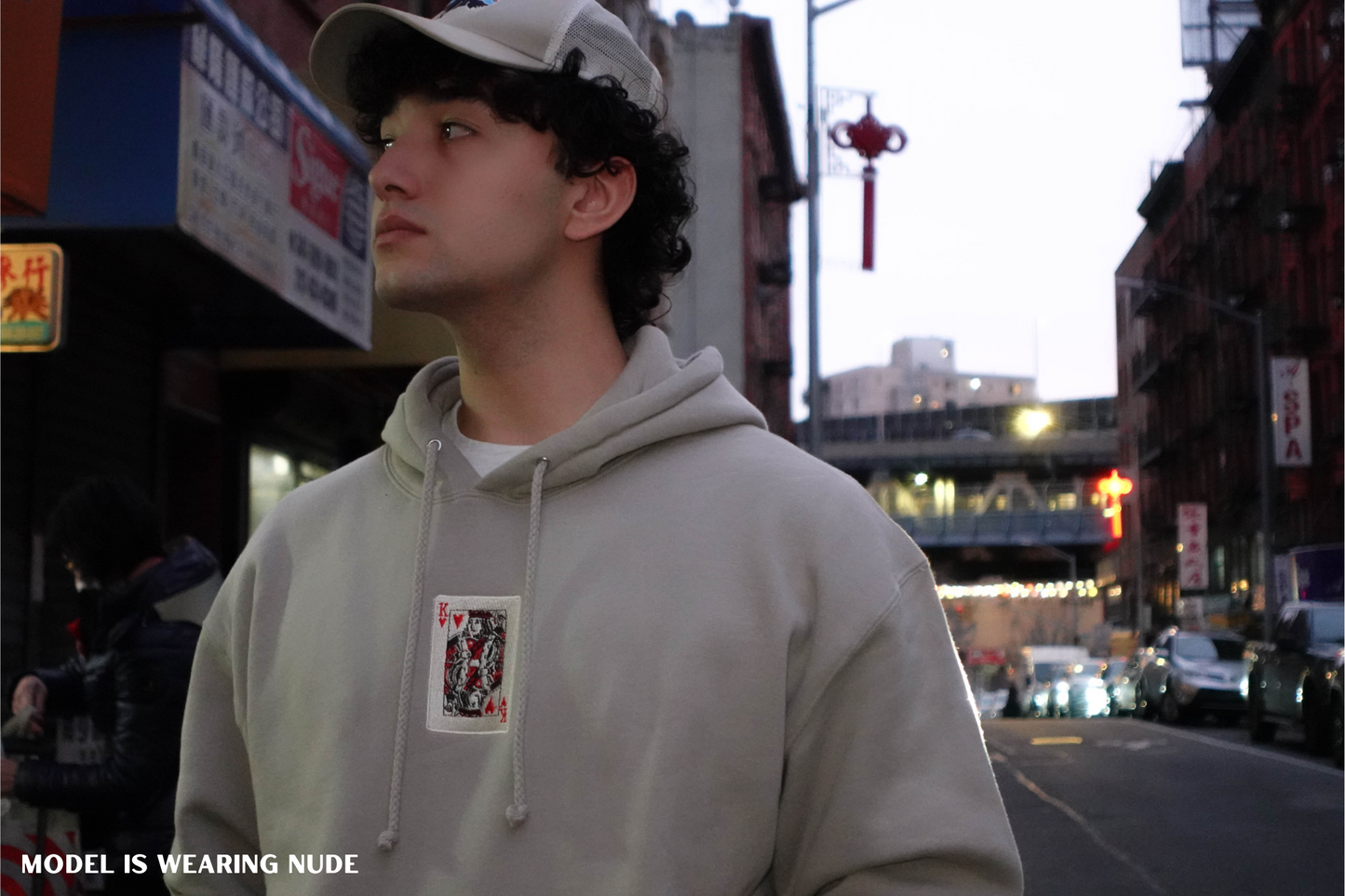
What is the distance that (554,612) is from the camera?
2217mm

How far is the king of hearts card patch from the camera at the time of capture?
223 cm

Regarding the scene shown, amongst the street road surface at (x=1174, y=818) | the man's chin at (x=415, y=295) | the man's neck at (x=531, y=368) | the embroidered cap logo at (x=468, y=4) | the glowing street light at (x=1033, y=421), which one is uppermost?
the glowing street light at (x=1033, y=421)

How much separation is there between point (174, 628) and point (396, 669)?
2.75m

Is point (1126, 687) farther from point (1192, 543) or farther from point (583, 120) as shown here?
point (583, 120)

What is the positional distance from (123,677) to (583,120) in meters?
2.85

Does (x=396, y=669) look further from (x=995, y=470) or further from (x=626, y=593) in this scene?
(x=995, y=470)

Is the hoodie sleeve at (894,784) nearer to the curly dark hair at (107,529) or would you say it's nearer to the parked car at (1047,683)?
the curly dark hair at (107,529)

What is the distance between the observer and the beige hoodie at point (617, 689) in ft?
6.99

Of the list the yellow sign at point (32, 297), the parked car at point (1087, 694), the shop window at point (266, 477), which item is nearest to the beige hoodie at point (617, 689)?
the yellow sign at point (32, 297)

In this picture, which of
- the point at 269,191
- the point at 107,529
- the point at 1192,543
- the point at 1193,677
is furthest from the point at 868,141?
the point at 1192,543

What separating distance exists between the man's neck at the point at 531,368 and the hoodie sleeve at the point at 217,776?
45 cm

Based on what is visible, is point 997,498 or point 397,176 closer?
point 397,176

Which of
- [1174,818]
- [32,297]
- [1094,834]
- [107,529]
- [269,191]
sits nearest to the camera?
[107,529]

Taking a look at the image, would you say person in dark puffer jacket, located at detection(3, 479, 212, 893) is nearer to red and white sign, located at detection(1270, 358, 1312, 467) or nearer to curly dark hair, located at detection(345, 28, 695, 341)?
curly dark hair, located at detection(345, 28, 695, 341)
